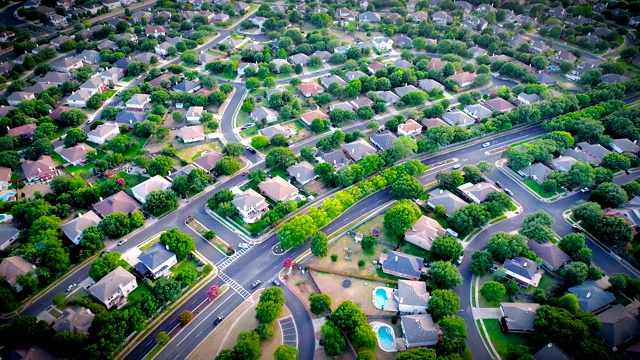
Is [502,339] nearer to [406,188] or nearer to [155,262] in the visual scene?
[406,188]

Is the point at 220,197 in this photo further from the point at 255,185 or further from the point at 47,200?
the point at 47,200

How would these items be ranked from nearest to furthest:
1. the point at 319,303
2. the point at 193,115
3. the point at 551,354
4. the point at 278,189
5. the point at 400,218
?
the point at 551,354 → the point at 319,303 → the point at 400,218 → the point at 278,189 → the point at 193,115

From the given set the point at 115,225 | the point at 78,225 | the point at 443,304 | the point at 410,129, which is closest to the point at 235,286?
the point at 115,225

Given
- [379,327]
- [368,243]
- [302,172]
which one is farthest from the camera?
[302,172]

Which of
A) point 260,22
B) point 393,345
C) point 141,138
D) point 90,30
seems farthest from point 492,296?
point 90,30

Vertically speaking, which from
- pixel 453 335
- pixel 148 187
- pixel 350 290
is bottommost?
pixel 350 290

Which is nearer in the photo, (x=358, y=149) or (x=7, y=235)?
(x=7, y=235)
